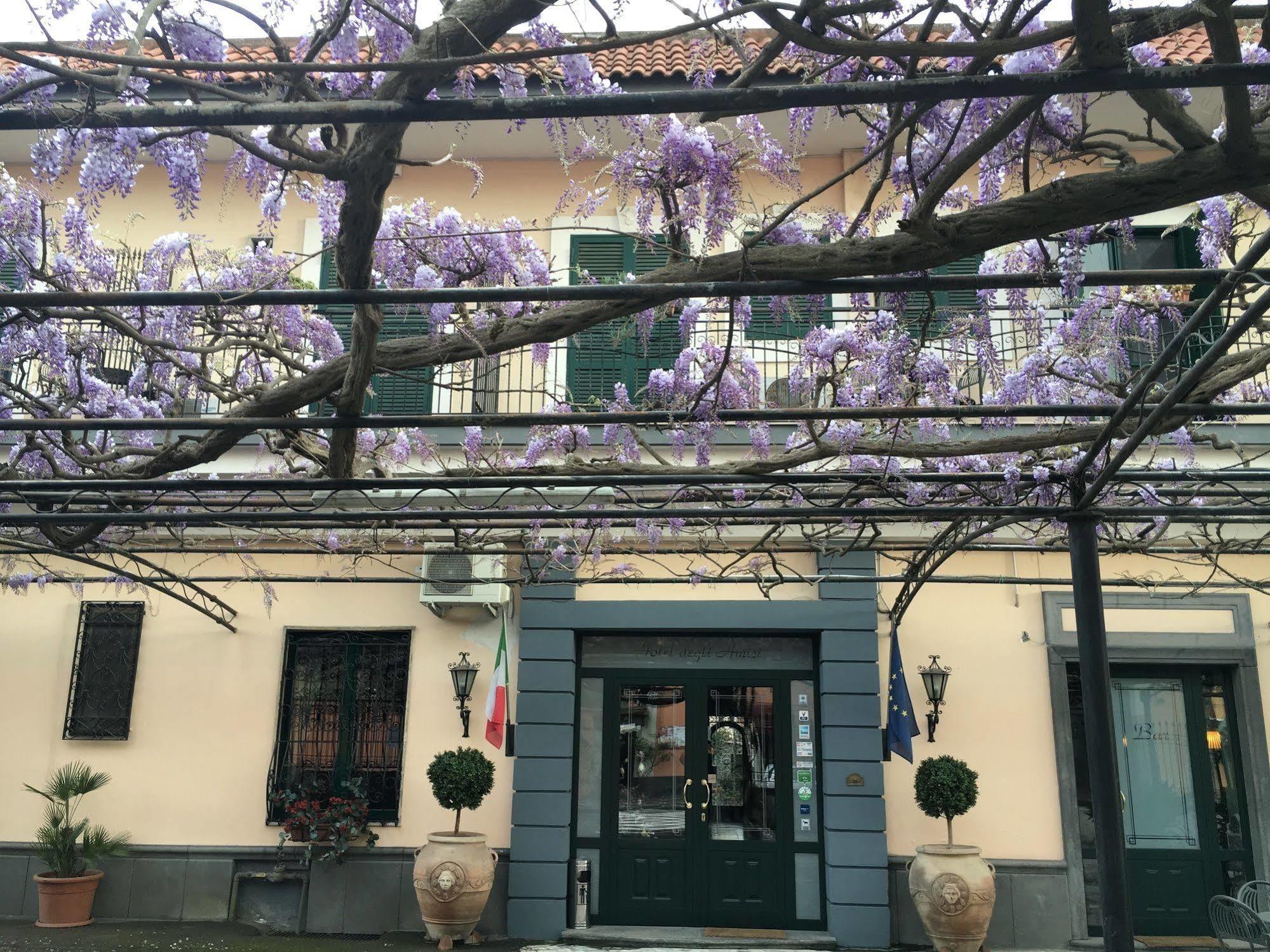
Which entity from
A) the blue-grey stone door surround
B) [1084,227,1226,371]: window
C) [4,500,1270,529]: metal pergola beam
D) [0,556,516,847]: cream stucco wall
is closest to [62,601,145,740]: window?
[0,556,516,847]: cream stucco wall

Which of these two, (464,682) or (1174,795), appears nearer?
(1174,795)

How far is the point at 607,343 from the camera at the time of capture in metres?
10.1

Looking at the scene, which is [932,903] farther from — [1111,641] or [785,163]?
[785,163]

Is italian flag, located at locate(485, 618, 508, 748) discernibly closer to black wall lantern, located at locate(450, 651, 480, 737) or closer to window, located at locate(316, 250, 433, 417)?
black wall lantern, located at locate(450, 651, 480, 737)

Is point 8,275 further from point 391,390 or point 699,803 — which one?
point 699,803

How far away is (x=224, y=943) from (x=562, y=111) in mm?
8428

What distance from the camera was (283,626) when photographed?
10508 millimetres

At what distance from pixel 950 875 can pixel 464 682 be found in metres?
4.37

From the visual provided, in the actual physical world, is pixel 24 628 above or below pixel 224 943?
above

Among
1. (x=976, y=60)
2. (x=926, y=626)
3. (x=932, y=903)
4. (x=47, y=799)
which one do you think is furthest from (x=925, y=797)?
(x=47, y=799)

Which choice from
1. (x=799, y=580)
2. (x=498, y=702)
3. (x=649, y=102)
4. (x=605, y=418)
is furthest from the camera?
(x=498, y=702)

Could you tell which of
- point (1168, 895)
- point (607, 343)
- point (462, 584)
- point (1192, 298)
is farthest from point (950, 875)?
point (607, 343)

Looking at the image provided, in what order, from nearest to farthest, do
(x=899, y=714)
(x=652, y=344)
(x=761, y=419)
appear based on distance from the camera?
(x=761, y=419) → (x=899, y=714) → (x=652, y=344)

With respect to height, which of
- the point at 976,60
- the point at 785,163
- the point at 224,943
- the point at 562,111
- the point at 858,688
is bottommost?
the point at 224,943
